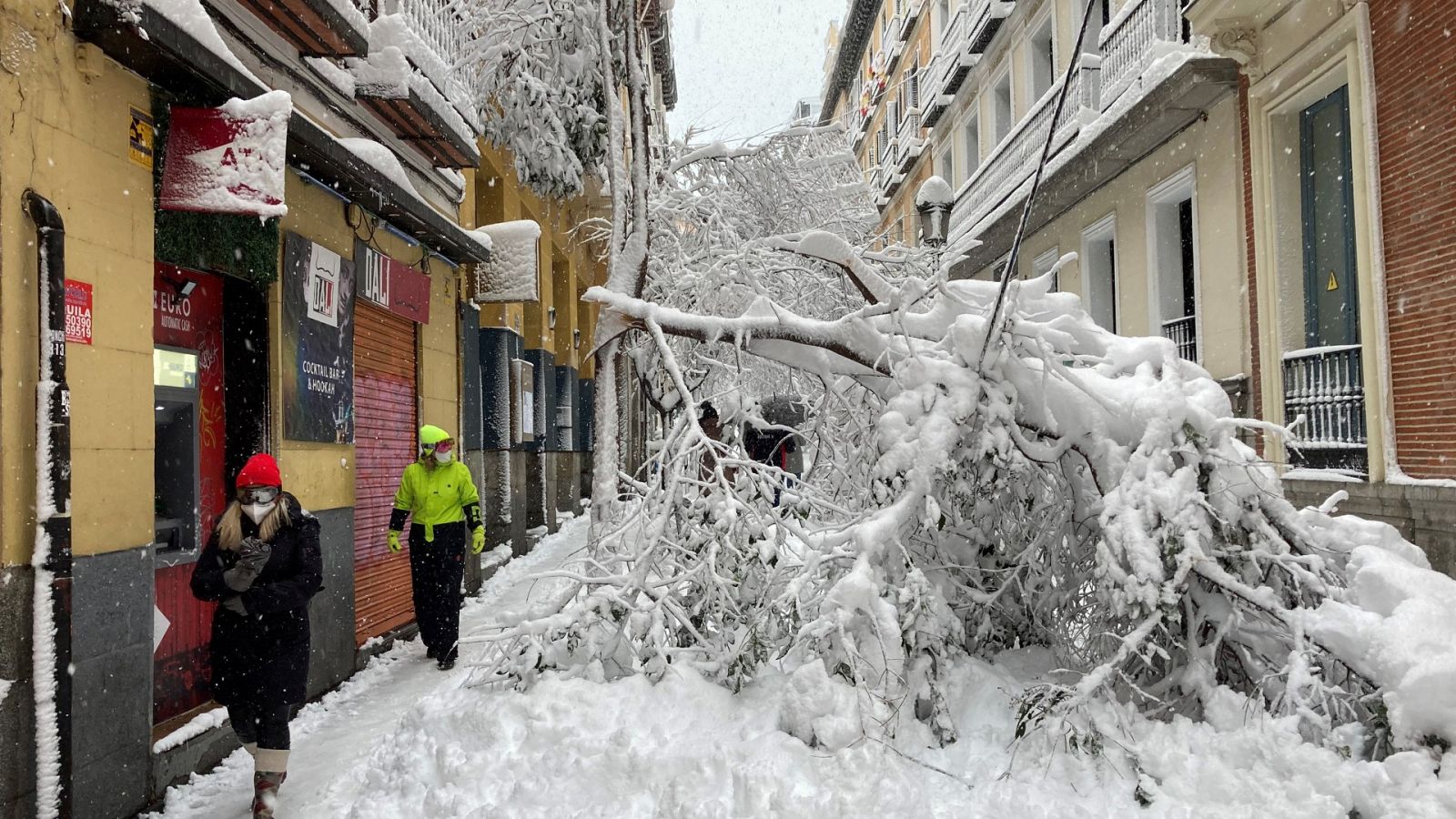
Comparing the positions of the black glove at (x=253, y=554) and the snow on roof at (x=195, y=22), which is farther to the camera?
the snow on roof at (x=195, y=22)

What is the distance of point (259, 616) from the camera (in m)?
4.22

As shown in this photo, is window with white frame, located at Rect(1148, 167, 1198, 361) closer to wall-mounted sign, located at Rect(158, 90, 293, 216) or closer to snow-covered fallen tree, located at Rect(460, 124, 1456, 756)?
snow-covered fallen tree, located at Rect(460, 124, 1456, 756)

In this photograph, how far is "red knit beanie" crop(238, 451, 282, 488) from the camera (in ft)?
14.2

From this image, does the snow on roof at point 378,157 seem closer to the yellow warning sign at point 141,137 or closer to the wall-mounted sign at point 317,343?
the wall-mounted sign at point 317,343

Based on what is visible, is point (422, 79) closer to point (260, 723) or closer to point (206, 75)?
point (206, 75)

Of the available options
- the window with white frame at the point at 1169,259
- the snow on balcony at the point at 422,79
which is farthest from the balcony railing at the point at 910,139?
the snow on balcony at the point at 422,79

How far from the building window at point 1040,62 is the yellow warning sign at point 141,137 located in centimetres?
1487

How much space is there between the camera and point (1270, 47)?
362 inches

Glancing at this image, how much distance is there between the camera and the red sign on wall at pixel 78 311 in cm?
412

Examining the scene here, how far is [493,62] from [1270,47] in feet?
24.8

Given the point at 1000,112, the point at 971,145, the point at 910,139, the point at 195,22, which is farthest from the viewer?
the point at 910,139

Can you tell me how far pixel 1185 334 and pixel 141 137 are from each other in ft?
37.1

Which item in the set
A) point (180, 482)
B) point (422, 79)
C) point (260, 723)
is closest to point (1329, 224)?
point (422, 79)

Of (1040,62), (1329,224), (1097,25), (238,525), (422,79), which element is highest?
(1040,62)
